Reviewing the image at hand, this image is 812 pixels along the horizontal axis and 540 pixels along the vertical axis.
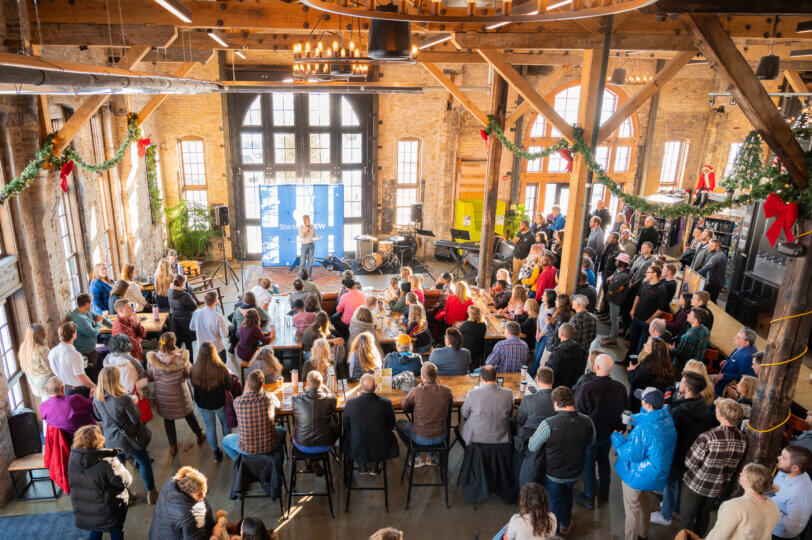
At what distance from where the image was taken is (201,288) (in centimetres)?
1170

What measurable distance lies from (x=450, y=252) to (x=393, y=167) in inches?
108

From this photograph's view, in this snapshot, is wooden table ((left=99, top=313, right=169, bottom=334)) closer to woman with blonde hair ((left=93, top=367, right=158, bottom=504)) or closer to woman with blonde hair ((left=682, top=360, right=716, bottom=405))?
woman with blonde hair ((left=93, top=367, right=158, bottom=504))

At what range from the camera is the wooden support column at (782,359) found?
16.2ft

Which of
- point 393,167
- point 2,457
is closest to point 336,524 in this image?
point 2,457

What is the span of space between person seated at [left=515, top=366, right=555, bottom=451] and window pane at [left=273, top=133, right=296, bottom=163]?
11.0m

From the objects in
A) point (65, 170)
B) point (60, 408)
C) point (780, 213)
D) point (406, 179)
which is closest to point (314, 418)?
point (60, 408)

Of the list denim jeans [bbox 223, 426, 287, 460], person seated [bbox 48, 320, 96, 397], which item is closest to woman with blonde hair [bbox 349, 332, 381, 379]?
denim jeans [bbox 223, 426, 287, 460]

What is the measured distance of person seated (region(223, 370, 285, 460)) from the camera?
504cm

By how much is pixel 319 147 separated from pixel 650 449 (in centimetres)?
1179

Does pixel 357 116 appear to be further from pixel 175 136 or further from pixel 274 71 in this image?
pixel 175 136

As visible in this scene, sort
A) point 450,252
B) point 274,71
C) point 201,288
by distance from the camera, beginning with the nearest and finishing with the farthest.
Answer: point 201,288
point 274,71
point 450,252

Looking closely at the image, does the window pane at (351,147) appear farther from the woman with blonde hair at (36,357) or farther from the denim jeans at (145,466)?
the denim jeans at (145,466)

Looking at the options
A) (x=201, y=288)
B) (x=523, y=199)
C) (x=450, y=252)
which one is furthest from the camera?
(x=523, y=199)

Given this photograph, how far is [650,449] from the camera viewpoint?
4.71m
